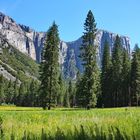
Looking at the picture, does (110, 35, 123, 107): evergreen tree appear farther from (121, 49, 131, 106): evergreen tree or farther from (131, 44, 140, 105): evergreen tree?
(131, 44, 140, 105): evergreen tree

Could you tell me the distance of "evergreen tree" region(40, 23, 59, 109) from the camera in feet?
231

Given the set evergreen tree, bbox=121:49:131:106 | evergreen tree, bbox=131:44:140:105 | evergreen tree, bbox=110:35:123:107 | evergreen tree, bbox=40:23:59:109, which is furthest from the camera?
evergreen tree, bbox=110:35:123:107

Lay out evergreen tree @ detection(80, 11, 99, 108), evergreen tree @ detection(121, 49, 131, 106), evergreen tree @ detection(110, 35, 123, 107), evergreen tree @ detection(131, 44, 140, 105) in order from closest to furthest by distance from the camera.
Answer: evergreen tree @ detection(80, 11, 99, 108), evergreen tree @ detection(131, 44, 140, 105), evergreen tree @ detection(121, 49, 131, 106), evergreen tree @ detection(110, 35, 123, 107)

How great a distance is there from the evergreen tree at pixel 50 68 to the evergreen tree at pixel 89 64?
19.3 feet

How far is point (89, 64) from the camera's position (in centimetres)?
6888

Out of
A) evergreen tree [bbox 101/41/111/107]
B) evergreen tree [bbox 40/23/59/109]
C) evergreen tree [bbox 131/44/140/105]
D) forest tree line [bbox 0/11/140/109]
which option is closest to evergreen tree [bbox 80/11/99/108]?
forest tree line [bbox 0/11/140/109]

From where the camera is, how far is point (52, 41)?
72438 millimetres

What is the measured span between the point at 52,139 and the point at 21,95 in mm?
182085

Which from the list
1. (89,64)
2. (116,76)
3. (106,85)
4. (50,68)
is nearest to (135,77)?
(116,76)

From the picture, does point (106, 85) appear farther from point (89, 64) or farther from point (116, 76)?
point (89, 64)

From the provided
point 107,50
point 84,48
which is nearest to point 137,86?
point 107,50

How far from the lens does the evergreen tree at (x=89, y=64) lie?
218ft

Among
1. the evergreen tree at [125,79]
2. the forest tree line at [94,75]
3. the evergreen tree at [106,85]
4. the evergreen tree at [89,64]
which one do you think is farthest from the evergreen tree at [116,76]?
the evergreen tree at [89,64]

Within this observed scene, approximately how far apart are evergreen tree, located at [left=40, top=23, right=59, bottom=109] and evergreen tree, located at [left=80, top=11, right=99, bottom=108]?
5887 millimetres
